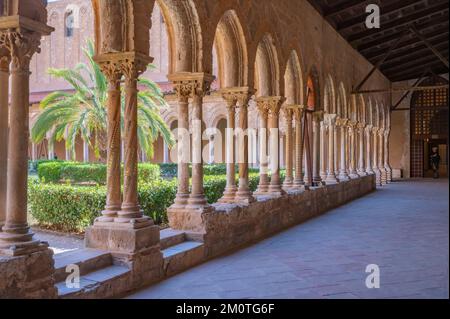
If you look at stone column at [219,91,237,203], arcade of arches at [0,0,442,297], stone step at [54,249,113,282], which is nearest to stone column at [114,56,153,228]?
arcade of arches at [0,0,442,297]

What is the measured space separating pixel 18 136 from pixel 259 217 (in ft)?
14.3

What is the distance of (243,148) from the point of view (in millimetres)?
7391

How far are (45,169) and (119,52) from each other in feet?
34.3

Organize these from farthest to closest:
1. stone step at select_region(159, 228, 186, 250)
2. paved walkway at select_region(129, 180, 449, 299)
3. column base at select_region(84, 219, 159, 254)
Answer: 1. stone step at select_region(159, 228, 186, 250)
2. column base at select_region(84, 219, 159, 254)
3. paved walkway at select_region(129, 180, 449, 299)

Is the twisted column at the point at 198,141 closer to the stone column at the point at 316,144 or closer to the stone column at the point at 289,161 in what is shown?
the stone column at the point at 289,161

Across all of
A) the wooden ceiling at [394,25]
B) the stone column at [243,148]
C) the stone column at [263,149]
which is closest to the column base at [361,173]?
the wooden ceiling at [394,25]

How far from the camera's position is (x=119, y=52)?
4.71 meters

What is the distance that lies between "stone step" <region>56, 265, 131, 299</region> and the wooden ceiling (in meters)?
8.20

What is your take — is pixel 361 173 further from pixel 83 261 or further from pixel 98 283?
pixel 98 283

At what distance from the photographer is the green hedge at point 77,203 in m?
7.48

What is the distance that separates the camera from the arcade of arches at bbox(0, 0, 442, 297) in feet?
11.7

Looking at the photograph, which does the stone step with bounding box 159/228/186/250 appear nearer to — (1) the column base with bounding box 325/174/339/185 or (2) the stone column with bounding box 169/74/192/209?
(2) the stone column with bounding box 169/74/192/209

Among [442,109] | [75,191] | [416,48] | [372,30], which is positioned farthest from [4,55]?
[442,109]

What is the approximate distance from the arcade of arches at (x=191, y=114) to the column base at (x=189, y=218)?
1cm
